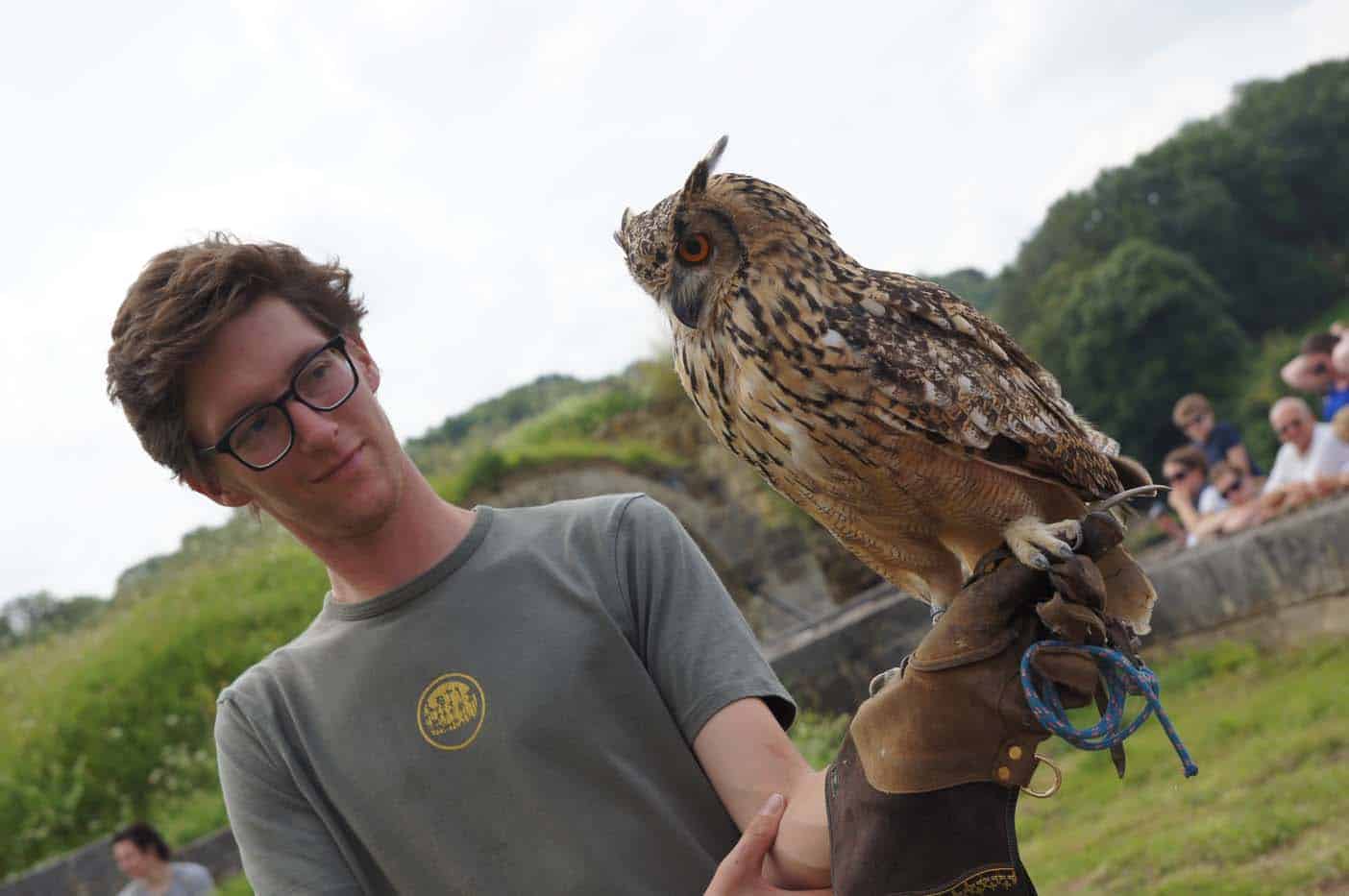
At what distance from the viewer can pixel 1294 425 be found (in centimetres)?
641

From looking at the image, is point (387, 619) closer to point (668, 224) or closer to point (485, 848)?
point (485, 848)

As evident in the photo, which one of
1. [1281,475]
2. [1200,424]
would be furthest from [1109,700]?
[1200,424]

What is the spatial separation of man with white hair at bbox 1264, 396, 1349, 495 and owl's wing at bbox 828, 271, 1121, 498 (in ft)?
17.1

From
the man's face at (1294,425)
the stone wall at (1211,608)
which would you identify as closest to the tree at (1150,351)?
the stone wall at (1211,608)

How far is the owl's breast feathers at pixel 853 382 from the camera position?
5.52 feet

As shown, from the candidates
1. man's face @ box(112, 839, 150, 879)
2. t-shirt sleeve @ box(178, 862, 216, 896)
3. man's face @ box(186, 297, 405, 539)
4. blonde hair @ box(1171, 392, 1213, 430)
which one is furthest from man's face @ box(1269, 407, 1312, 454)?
man's face @ box(112, 839, 150, 879)

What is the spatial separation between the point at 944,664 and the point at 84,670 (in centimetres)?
1011

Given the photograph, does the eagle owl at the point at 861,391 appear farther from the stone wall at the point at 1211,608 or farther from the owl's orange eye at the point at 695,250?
the stone wall at the point at 1211,608

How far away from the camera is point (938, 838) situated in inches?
65.7

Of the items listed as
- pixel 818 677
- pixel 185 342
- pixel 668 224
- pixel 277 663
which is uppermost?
pixel 185 342

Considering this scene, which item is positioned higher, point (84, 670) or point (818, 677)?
point (84, 670)

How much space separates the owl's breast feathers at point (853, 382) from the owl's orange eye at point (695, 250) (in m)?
0.10

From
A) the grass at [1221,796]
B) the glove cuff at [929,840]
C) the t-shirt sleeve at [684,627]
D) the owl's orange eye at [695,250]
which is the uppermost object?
the owl's orange eye at [695,250]

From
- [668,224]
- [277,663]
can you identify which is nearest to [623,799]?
[277,663]
